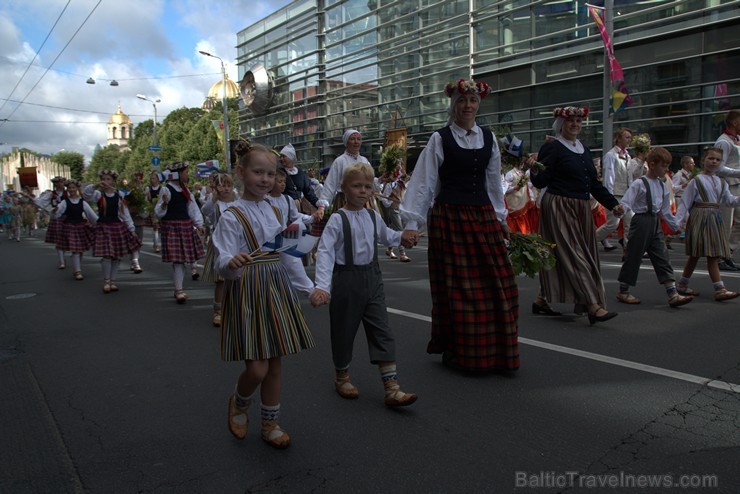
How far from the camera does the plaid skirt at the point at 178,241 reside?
799 cm

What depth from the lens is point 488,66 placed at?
23797mm

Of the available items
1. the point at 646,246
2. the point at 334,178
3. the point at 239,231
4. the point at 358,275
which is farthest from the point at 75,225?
the point at 646,246

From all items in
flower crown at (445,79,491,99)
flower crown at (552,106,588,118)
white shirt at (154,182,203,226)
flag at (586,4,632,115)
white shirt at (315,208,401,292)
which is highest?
flag at (586,4,632,115)

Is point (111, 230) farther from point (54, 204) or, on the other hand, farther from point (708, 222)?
point (708, 222)

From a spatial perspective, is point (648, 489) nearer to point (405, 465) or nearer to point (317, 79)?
point (405, 465)

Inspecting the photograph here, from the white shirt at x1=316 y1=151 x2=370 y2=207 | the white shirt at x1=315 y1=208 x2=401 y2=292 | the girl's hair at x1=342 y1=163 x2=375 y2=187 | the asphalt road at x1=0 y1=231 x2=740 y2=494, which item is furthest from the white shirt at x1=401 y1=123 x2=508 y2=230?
the white shirt at x1=316 y1=151 x2=370 y2=207

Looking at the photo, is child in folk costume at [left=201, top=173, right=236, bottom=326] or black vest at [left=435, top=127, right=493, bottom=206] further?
child in folk costume at [left=201, top=173, right=236, bottom=326]

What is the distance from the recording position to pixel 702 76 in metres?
16.8

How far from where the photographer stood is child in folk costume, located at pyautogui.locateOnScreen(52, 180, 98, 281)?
11000 millimetres

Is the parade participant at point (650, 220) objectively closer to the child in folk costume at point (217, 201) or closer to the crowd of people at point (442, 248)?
the crowd of people at point (442, 248)

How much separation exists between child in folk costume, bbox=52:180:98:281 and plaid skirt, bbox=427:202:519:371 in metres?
8.70

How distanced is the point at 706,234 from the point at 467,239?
3.96 m

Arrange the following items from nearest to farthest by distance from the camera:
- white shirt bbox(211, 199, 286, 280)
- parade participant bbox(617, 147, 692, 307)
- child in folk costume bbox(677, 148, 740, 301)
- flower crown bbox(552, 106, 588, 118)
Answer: white shirt bbox(211, 199, 286, 280), flower crown bbox(552, 106, 588, 118), parade participant bbox(617, 147, 692, 307), child in folk costume bbox(677, 148, 740, 301)

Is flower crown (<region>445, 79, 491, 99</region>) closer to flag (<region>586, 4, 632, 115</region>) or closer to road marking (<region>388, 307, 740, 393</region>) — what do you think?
road marking (<region>388, 307, 740, 393</region>)
